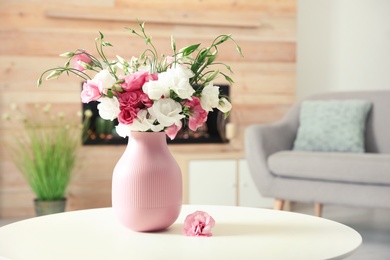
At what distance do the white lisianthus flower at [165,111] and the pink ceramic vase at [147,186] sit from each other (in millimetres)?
115

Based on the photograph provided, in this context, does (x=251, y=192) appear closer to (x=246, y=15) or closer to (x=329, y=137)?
(x=329, y=137)

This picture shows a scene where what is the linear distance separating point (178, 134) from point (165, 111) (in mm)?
3310

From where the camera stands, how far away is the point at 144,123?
197 centimetres

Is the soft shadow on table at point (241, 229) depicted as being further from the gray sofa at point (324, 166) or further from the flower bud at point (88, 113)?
the flower bud at point (88, 113)

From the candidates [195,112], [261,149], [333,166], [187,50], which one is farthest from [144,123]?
[261,149]

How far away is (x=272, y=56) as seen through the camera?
5422 mm

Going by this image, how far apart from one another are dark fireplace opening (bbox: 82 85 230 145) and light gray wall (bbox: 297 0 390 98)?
2.82 ft

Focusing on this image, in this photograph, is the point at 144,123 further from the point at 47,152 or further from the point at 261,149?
the point at 47,152

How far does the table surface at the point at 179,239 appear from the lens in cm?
173

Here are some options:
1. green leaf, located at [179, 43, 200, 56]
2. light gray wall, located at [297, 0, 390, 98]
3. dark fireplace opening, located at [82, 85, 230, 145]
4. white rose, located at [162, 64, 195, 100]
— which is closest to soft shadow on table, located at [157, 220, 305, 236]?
white rose, located at [162, 64, 195, 100]

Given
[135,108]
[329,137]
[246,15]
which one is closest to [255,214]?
[135,108]

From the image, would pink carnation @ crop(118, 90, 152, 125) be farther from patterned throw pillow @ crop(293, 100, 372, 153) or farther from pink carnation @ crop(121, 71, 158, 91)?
patterned throw pillow @ crop(293, 100, 372, 153)

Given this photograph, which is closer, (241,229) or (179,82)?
(179,82)

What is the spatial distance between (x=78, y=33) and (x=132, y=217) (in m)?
3.06
